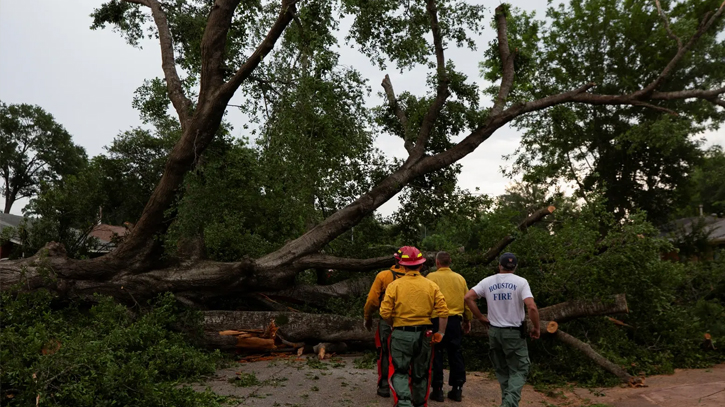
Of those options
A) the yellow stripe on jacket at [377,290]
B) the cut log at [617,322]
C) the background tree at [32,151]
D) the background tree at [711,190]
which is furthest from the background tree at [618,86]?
the background tree at [32,151]

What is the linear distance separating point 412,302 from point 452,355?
1259 millimetres

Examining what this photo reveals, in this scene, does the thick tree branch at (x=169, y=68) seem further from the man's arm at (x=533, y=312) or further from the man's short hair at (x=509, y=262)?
the man's arm at (x=533, y=312)

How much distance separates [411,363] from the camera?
528 centimetres

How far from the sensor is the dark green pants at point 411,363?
5.14m

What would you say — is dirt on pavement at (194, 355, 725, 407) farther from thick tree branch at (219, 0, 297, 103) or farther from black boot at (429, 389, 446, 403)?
thick tree branch at (219, 0, 297, 103)

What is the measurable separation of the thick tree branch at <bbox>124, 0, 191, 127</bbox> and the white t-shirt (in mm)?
6961

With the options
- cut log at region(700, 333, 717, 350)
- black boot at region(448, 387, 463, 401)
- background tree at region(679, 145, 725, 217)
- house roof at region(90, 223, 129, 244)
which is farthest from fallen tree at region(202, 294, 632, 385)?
background tree at region(679, 145, 725, 217)

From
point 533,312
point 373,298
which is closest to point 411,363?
point 373,298

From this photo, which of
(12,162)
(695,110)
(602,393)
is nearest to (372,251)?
(602,393)

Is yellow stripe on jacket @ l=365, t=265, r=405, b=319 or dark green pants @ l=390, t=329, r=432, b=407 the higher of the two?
yellow stripe on jacket @ l=365, t=265, r=405, b=319

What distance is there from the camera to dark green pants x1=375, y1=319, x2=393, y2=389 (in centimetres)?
586

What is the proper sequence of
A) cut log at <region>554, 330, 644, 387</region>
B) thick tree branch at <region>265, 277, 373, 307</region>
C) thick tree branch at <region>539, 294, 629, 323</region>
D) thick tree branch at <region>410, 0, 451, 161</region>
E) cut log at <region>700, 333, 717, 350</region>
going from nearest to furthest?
cut log at <region>554, 330, 644, 387</region>, thick tree branch at <region>539, 294, 629, 323</region>, cut log at <region>700, 333, 717, 350</region>, thick tree branch at <region>265, 277, 373, 307</region>, thick tree branch at <region>410, 0, 451, 161</region>

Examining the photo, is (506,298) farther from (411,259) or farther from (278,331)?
(278,331)

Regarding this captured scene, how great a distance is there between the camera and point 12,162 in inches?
1485
